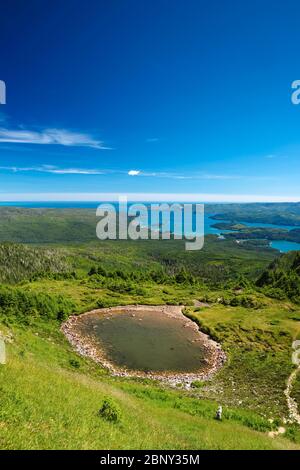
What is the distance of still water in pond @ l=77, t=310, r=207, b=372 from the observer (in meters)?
42.8

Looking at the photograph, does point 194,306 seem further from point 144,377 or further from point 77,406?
point 77,406

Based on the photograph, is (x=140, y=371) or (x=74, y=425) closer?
(x=74, y=425)

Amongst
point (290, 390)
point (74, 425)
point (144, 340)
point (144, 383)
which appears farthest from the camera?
point (144, 340)

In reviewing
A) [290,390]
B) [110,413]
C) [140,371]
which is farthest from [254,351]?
[110,413]

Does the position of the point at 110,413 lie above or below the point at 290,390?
above

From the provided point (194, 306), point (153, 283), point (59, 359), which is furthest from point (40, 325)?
point (153, 283)

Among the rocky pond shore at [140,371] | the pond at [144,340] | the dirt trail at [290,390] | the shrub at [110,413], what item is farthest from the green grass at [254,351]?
the shrub at [110,413]

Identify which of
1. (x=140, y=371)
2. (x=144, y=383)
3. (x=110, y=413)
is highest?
(x=110, y=413)

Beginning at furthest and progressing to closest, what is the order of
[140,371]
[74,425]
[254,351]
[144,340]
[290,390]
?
[144,340]
[254,351]
[140,371]
[290,390]
[74,425]

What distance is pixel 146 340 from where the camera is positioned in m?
51.8

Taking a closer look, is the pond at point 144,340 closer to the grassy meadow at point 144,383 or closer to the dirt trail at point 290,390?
the grassy meadow at point 144,383

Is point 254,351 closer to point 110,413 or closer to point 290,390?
point 290,390

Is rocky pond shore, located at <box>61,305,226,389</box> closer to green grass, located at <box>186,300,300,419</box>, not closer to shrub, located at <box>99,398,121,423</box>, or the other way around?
green grass, located at <box>186,300,300,419</box>

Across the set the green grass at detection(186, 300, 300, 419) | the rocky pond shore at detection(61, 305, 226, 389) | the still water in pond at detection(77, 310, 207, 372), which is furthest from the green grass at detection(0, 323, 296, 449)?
the still water in pond at detection(77, 310, 207, 372)
